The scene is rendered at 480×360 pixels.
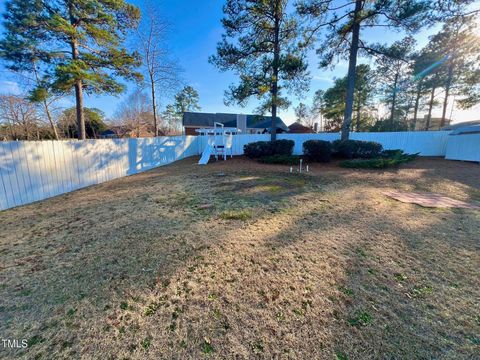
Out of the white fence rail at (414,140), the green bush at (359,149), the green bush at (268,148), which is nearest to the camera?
the green bush at (359,149)

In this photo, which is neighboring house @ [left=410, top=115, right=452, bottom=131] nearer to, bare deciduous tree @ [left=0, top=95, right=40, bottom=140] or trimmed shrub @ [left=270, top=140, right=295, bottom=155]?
trimmed shrub @ [left=270, top=140, right=295, bottom=155]

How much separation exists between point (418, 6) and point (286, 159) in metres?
7.50

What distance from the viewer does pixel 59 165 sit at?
495cm

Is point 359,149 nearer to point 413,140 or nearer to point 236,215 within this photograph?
point 413,140

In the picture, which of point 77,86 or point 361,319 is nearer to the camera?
point 361,319

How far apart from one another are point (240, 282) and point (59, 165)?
5795mm

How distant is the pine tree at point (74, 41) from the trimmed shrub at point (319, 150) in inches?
367

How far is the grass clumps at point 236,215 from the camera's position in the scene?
3432 millimetres

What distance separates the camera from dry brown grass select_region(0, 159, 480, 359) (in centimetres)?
138

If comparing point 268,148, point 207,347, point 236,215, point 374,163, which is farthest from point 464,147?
point 207,347

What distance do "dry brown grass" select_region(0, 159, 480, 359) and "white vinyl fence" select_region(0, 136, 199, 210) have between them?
622mm

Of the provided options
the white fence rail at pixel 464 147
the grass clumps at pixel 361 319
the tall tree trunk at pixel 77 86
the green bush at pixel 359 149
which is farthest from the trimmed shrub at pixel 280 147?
the grass clumps at pixel 361 319

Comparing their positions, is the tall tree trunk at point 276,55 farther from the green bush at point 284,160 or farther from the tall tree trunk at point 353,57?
the tall tree trunk at point 353,57

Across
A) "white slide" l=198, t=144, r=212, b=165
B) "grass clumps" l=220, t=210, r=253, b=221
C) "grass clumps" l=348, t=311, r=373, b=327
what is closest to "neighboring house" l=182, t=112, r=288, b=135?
"white slide" l=198, t=144, r=212, b=165
